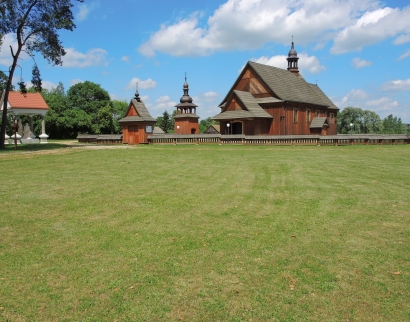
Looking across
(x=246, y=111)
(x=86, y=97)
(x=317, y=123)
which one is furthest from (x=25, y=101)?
(x=86, y=97)

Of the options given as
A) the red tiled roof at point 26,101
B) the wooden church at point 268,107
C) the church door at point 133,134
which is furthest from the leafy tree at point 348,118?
the red tiled roof at point 26,101

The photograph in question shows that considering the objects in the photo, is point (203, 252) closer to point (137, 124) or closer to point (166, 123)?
point (137, 124)

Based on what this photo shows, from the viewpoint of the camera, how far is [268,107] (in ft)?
150

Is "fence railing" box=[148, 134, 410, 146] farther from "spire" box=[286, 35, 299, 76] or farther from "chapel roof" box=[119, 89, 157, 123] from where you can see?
"spire" box=[286, 35, 299, 76]

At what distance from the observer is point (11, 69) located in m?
27.9

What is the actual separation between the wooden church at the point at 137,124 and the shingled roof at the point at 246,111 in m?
8.54

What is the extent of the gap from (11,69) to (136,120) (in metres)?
14.5

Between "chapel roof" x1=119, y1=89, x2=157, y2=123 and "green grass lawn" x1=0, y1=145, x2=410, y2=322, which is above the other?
"chapel roof" x1=119, y1=89, x2=157, y2=123

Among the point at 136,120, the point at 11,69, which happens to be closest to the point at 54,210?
the point at 11,69

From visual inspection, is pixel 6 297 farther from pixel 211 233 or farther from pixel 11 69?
pixel 11 69

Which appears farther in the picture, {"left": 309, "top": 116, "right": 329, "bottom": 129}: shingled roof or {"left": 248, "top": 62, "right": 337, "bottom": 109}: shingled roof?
{"left": 309, "top": 116, "right": 329, "bottom": 129}: shingled roof

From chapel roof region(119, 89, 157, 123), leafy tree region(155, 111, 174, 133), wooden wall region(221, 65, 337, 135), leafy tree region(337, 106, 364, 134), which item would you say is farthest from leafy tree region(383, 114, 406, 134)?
chapel roof region(119, 89, 157, 123)

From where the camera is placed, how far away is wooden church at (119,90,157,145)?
40062mm

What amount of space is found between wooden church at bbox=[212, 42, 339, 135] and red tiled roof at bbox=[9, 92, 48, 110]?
21.2 meters
